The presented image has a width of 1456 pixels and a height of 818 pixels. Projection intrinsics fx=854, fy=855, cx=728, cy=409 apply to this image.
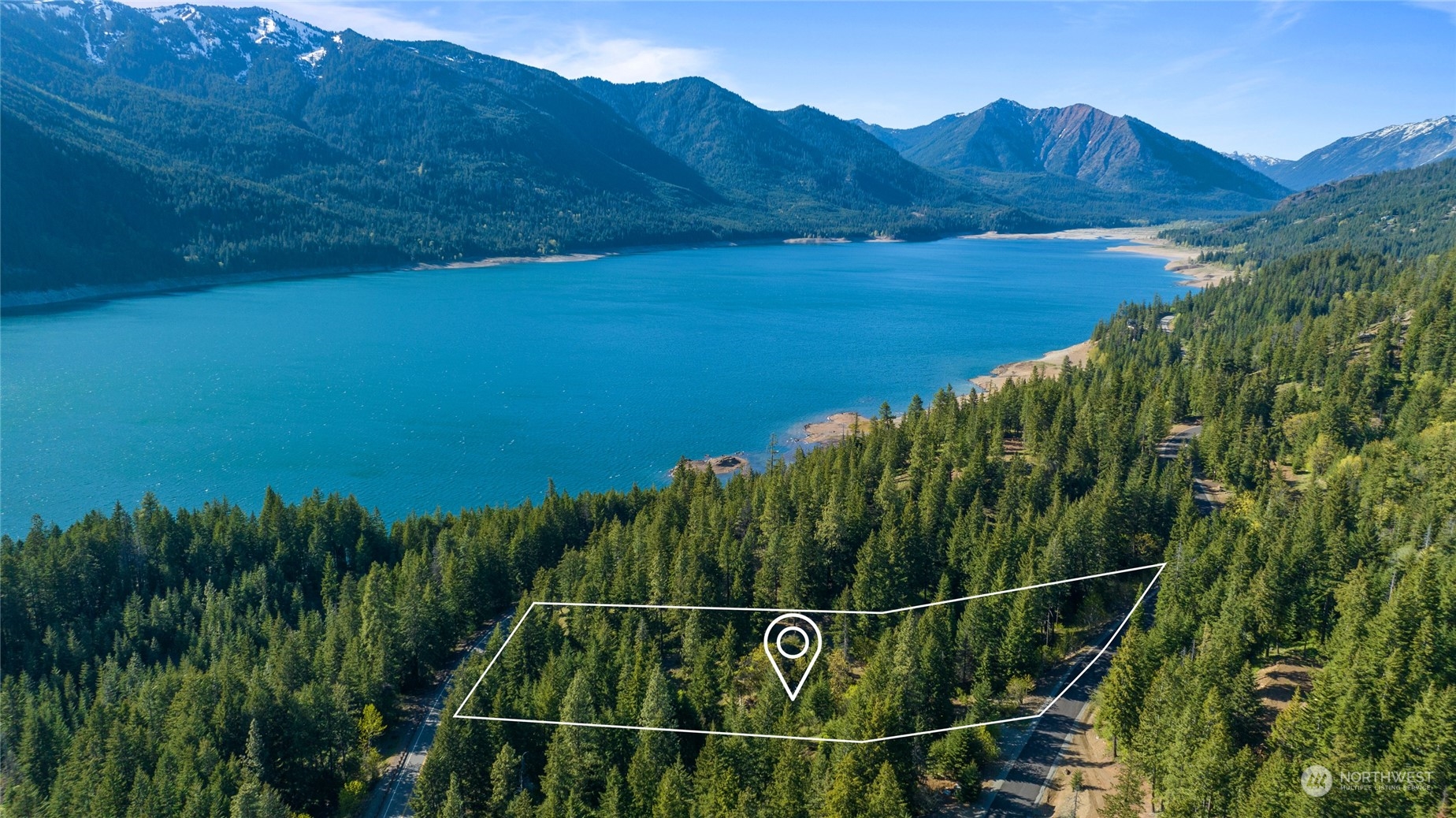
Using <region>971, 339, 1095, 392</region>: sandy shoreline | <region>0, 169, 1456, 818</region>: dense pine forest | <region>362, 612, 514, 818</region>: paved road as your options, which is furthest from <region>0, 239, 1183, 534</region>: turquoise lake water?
<region>362, 612, 514, 818</region>: paved road

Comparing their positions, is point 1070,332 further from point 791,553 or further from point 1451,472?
point 791,553

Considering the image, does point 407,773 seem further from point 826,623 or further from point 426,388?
point 426,388

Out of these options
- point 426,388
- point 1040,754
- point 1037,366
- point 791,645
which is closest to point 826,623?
point 791,645

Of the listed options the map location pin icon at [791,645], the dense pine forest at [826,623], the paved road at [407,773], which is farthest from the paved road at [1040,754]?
the paved road at [407,773]

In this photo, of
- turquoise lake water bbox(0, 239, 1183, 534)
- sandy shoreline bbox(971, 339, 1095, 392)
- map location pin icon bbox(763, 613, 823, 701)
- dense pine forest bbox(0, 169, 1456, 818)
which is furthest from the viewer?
sandy shoreline bbox(971, 339, 1095, 392)

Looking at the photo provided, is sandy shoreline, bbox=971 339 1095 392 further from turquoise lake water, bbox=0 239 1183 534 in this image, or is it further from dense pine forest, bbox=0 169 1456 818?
dense pine forest, bbox=0 169 1456 818

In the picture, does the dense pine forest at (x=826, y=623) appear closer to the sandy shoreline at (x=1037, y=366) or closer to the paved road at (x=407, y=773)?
the paved road at (x=407, y=773)
